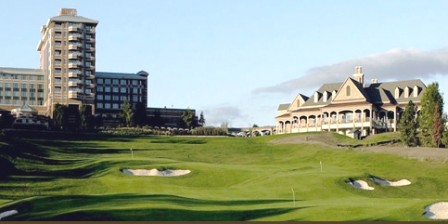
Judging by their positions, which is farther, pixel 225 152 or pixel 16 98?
pixel 16 98

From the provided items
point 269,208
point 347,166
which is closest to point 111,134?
point 347,166

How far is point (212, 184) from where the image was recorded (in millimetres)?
75812

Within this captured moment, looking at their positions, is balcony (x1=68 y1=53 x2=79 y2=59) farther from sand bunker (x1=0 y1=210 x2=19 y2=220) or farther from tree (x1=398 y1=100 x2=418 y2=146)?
sand bunker (x1=0 y1=210 x2=19 y2=220)

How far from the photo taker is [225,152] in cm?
11356

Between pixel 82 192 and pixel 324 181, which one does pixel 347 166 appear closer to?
pixel 324 181

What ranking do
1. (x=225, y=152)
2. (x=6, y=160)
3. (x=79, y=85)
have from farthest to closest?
(x=79, y=85) < (x=225, y=152) < (x=6, y=160)

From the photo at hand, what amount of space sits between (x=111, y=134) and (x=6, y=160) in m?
53.9

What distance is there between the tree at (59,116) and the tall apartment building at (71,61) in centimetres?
888

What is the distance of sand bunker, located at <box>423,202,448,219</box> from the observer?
4878 cm

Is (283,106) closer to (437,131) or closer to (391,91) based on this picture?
(391,91)

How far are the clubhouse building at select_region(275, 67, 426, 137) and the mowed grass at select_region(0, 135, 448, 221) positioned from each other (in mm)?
18121

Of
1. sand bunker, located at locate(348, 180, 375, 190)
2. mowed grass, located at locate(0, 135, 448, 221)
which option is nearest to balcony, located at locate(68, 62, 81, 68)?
mowed grass, located at locate(0, 135, 448, 221)

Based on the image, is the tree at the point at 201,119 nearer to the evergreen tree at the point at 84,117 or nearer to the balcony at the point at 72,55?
the balcony at the point at 72,55

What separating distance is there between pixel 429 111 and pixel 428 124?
3079 millimetres
